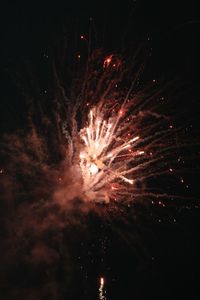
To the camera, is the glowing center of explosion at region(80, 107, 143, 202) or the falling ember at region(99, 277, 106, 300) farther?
the falling ember at region(99, 277, 106, 300)

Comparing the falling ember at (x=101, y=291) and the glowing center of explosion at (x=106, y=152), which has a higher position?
the glowing center of explosion at (x=106, y=152)

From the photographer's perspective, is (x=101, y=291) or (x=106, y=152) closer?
(x=106, y=152)

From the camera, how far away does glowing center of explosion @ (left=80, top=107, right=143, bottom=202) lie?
455 inches

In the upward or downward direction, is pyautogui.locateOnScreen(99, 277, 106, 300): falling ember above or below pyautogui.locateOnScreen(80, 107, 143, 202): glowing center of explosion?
below

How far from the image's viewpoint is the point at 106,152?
39.8 feet

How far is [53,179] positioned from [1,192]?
2.43 m

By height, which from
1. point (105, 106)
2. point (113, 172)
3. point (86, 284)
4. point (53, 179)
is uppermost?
point (53, 179)

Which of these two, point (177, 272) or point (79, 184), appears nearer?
point (79, 184)

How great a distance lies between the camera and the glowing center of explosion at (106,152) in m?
11.6

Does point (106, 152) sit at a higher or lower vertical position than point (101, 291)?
higher

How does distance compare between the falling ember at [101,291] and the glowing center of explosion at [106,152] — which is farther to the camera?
the falling ember at [101,291]

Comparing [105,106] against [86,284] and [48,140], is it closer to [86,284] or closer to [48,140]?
[48,140]

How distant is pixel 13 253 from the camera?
14.2 metres

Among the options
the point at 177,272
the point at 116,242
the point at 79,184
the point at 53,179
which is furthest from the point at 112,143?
the point at 177,272
